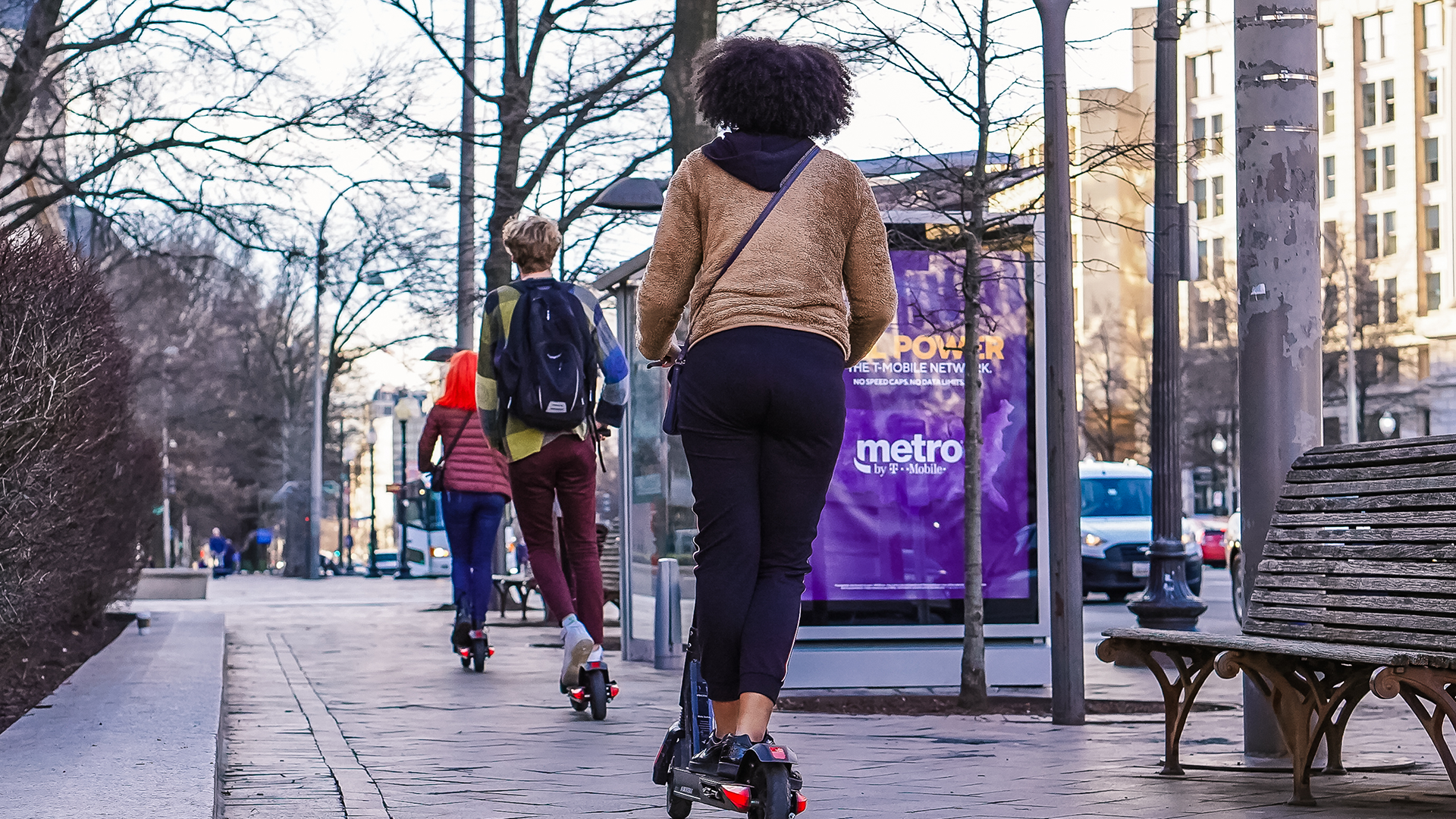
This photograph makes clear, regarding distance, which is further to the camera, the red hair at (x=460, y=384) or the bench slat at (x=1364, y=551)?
the red hair at (x=460, y=384)

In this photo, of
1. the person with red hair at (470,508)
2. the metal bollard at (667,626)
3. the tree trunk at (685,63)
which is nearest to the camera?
the person with red hair at (470,508)

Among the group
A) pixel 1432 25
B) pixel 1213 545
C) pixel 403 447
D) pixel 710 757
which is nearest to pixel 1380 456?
pixel 710 757

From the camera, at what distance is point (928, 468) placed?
9273 millimetres

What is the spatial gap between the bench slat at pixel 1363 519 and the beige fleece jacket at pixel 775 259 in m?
1.78

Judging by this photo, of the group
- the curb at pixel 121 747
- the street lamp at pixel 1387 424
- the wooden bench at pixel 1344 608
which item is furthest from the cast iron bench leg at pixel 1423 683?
the street lamp at pixel 1387 424

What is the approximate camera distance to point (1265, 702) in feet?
21.0

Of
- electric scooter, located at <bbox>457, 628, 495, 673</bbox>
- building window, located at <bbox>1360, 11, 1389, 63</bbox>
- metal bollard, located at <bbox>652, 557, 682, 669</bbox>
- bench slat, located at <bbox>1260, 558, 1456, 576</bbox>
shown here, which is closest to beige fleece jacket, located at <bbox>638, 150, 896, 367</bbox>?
bench slat, located at <bbox>1260, 558, 1456, 576</bbox>

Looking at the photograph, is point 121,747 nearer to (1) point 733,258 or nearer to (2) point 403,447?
(1) point 733,258

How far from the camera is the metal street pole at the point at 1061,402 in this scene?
25.3 ft

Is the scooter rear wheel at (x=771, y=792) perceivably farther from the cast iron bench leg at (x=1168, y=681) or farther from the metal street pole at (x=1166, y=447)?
the metal street pole at (x=1166, y=447)

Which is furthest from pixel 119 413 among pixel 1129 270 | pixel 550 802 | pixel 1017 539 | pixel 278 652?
pixel 1129 270

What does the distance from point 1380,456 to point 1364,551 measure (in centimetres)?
31

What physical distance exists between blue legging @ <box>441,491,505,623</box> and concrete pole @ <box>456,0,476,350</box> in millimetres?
7657

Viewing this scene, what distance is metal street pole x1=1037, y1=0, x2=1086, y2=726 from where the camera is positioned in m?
7.70
